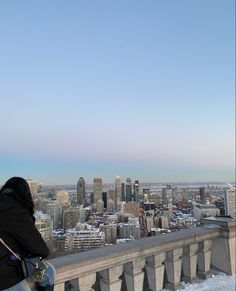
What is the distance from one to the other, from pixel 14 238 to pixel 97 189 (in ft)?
31.1

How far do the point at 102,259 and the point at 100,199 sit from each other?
265 inches

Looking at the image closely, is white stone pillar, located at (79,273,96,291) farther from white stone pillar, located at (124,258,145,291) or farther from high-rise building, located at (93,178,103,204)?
high-rise building, located at (93,178,103,204)

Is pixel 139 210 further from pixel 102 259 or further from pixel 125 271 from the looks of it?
pixel 102 259

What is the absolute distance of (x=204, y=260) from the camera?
562cm

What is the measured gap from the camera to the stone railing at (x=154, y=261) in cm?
381

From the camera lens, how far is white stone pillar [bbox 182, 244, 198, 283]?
5.29 meters

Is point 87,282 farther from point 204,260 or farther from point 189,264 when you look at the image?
point 204,260

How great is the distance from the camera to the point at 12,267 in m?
2.44

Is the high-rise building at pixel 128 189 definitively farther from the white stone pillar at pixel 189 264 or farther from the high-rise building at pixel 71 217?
the white stone pillar at pixel 189 264

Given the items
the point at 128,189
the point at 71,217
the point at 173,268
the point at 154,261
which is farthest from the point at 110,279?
the point at 128,189

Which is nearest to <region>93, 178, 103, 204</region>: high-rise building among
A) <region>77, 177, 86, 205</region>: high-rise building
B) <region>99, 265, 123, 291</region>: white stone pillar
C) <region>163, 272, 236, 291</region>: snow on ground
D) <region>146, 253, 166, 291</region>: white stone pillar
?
<region>77, 177, 86, 205</region>: high-rise building

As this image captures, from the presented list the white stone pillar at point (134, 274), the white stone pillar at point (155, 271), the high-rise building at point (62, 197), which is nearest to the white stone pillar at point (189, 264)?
the white stone pillar at point (155, 271)

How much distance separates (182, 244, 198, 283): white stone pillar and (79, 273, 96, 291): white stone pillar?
1851mm

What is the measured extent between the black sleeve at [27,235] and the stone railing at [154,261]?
3.96 ft
